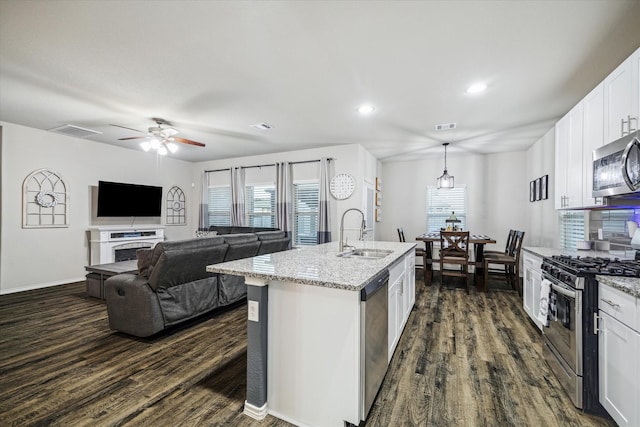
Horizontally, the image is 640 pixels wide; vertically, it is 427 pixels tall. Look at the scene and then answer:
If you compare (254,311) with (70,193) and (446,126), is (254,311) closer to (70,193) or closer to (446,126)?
(446,126)

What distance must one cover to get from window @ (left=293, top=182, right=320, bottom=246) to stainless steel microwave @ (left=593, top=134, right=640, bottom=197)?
436 cm

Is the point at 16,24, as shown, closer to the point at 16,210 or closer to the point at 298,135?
the point at 298,135

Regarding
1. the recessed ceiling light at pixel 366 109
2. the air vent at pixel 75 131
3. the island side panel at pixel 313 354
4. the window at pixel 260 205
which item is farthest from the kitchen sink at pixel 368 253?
the air vent at pixel 75 131

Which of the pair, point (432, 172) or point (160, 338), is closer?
point (160, 338)

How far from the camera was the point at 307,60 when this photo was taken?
255 cm

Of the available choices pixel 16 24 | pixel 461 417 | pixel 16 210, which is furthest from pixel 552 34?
pixel 16 210

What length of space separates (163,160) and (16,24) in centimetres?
495

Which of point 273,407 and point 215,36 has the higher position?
point 215,36

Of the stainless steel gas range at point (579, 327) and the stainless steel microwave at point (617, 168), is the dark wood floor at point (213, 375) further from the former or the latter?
the stainless steel microwave at point (617, 168)

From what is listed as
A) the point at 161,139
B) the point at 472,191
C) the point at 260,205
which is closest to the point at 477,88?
the point at 472,191

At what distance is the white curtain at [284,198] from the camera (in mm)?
6176

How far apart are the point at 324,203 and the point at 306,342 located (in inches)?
164

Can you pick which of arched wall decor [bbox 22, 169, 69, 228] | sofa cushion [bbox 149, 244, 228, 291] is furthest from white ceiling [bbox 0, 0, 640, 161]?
sofa cushion [bbox 149, 244, 228, 291]

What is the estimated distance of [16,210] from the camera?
4574 millimetres
